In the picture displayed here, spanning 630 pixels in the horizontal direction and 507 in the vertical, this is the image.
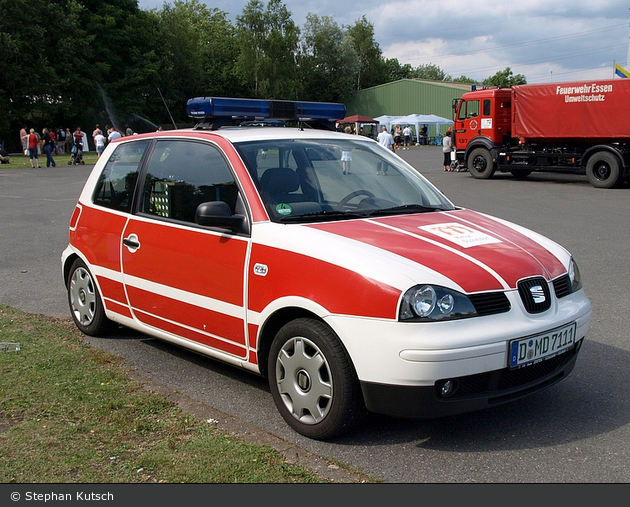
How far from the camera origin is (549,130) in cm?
2327

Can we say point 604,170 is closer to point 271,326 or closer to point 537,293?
point 537,293

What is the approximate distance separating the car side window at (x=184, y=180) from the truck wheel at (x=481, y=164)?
21.2 m

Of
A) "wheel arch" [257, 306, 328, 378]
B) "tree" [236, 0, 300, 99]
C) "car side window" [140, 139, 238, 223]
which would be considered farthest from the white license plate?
"tree" [236, 0, 300, 99]

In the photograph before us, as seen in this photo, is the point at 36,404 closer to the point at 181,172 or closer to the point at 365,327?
the point at 181,172

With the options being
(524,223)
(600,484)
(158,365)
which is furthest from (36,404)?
(524,223)

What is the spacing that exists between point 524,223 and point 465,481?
10.7m

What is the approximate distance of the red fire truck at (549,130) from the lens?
21.4 meters

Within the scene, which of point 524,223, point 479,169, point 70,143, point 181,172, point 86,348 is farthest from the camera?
point 70,143

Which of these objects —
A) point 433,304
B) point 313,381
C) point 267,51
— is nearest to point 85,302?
point 313,381

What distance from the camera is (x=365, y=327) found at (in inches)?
142

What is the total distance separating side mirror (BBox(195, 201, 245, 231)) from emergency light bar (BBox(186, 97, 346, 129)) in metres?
1.37

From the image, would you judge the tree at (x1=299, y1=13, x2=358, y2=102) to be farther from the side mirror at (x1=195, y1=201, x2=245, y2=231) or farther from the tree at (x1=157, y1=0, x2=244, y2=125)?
the side mirror at (x1=195, y1=201, x2=245, y2=231)

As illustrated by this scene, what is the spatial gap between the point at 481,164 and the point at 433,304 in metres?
22.9

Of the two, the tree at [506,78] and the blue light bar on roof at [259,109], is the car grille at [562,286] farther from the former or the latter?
the tree at [506,78]
